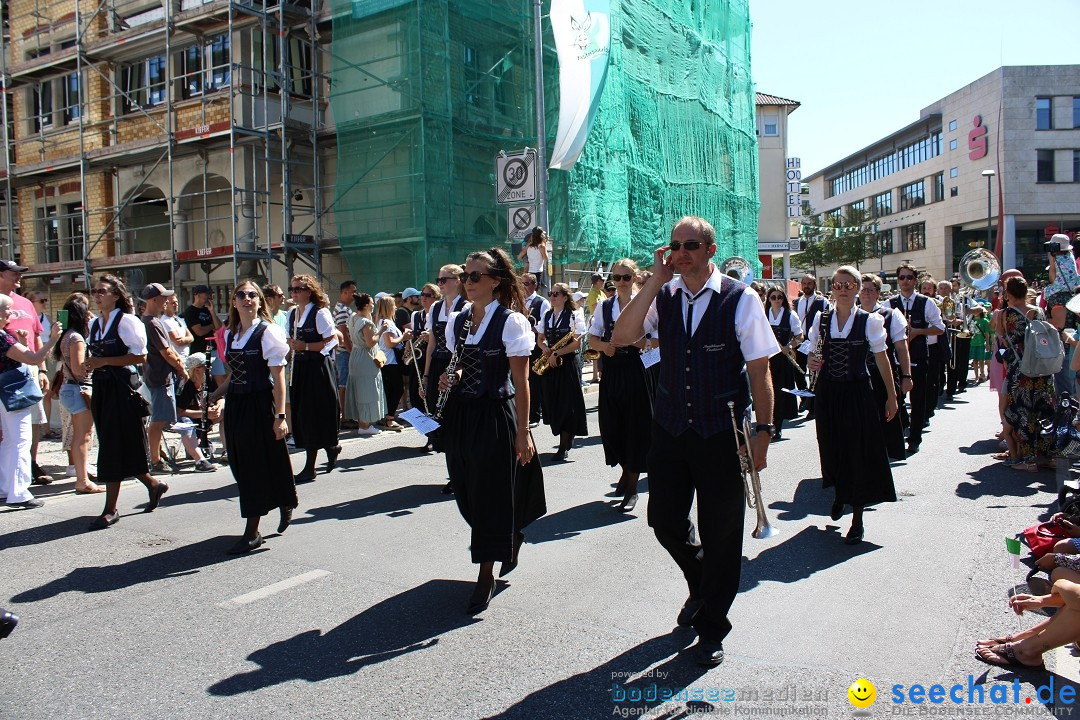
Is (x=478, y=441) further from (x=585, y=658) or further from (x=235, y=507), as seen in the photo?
(x=235, y=507)

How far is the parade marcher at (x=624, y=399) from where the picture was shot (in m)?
6.96

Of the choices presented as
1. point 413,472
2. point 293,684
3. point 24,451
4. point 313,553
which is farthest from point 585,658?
point 24,451

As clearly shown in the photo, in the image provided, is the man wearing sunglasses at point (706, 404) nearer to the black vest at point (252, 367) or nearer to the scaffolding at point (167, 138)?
the black vest at point (252, 367)

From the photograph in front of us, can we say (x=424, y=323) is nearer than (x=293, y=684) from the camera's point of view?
No

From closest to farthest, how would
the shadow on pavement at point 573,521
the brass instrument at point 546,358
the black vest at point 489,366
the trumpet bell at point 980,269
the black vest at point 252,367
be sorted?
the black vest at point 489,366 → the black vest at point 252,367 → the shadow on pavement at point 573,521 → the brass instrument at point 546,358 → the trumpet bell at point 980,269

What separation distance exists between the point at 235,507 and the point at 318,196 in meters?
13.0

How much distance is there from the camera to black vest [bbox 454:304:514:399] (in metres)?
4.86

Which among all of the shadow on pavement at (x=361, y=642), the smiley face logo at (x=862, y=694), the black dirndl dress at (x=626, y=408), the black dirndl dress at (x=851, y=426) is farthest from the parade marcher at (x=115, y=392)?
the smiley face logo at (x=862, y=694)

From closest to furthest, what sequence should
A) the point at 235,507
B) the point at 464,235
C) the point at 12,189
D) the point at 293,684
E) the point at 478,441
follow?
the point at 293,684
the point at 478,441
the point at 235,507
the point at 464,235
the point at 12,189

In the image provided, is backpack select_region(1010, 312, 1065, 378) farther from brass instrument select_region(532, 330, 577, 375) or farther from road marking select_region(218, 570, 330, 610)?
road marking select_region(218, 570, 330, 610)

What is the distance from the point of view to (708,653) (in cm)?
384

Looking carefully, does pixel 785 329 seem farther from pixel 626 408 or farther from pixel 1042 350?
pixel 626 408

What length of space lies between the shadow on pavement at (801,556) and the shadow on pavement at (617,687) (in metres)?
1.07

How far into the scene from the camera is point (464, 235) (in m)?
18.0
